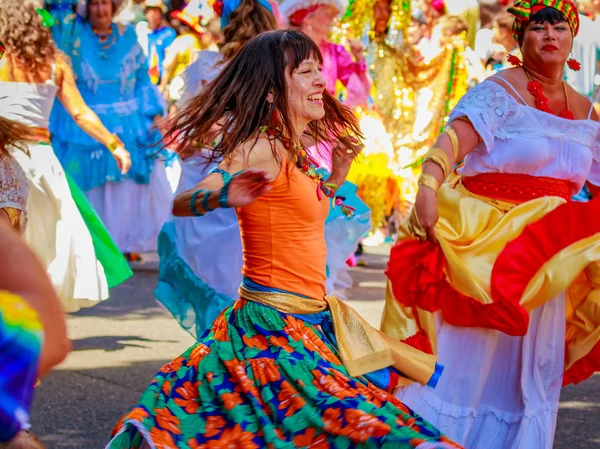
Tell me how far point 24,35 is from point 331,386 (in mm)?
3347

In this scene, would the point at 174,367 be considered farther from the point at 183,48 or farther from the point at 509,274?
the point at 183,48

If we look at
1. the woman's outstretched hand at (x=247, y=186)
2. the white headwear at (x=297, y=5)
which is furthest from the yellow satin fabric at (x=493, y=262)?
the white headwear at (x=297, y=5)

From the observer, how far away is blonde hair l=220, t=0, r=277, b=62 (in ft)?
17.4

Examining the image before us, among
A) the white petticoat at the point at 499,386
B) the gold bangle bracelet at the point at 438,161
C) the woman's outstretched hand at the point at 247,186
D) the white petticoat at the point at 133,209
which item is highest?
the woman's outstretched hand at the point at 247,186

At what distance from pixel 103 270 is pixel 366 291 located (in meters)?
3.34

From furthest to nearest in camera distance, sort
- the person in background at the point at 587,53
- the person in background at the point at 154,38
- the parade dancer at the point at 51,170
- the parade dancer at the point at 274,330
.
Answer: the person in background at the point at 154,38 < the person in background at the point at 587,53 < the parade dancer at the point at 51,170 < the parade dancer at the point at 274,330

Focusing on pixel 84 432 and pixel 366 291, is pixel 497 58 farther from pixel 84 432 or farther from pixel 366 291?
pixel 84 432

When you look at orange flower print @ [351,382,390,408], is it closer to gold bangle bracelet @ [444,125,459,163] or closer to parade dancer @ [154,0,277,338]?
gold bangle bracelet @ [444,125,459,163]

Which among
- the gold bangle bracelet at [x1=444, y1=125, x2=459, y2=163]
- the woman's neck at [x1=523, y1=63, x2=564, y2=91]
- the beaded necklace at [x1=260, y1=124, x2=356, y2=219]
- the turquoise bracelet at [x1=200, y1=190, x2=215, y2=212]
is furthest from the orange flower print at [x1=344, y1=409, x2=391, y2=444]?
the woman's neck at [x1=523, y1=63, x2=564, y2=91]

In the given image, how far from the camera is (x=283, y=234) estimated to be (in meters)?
3.18

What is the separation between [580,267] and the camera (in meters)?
4.04

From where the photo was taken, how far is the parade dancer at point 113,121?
9.31 m

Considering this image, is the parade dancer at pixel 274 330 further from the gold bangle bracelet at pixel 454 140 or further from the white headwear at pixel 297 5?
the white headwear at pixel 297 5

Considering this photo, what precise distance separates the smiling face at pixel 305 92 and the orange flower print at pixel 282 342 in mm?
684
